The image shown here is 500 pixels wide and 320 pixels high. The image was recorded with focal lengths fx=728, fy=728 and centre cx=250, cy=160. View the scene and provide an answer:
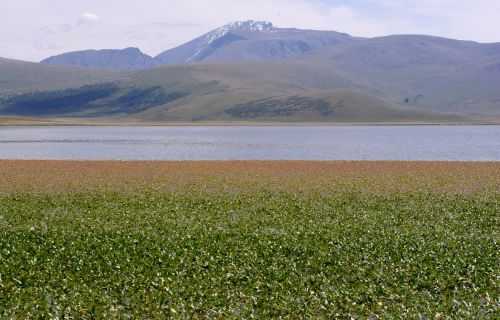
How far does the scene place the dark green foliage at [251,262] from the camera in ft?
59.6

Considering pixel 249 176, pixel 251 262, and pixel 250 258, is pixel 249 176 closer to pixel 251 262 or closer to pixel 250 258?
pixel 250 258

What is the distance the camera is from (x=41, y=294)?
19.3 metres

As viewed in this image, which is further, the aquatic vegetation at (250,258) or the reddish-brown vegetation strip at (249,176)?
the reddish-brown vegetation strip at (249,176)

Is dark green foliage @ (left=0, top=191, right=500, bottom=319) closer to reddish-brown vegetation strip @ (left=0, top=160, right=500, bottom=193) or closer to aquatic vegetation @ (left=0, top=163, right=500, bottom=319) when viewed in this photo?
aquatic vegetation @ (left=0, top=163, right=500, bottom=319)

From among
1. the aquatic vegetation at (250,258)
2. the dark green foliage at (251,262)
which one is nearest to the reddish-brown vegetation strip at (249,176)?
the aquatic vegetation at (250,258)

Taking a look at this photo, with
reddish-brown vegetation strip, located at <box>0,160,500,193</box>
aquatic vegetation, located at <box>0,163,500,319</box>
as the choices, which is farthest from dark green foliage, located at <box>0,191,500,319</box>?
reddish-brown vegetation strip, located at <box>0,160,500,193</box>

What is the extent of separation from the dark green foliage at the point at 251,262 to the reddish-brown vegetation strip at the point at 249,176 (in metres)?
9.43

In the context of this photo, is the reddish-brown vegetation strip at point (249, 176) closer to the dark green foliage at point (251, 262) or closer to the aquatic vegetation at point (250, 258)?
the aquatic vegetation at point (250, 258)

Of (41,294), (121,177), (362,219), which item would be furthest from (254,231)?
(121,177)

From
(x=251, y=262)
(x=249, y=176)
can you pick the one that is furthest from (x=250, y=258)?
(x=249, y=176)

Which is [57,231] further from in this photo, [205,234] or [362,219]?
[362,219]

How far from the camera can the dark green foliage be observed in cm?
1817

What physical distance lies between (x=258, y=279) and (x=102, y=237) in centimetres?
730

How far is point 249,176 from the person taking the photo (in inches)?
1951
